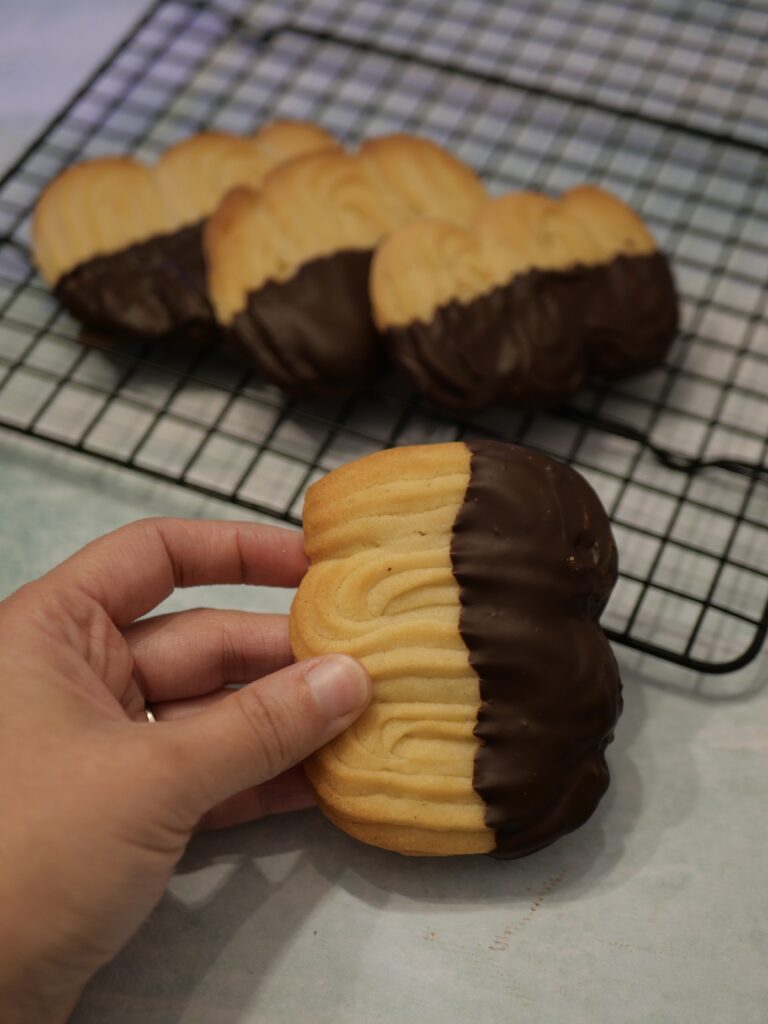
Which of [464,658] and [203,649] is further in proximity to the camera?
[203,649]

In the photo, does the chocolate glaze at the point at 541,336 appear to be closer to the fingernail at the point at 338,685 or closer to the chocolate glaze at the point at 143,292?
the chocolate glaze at the point at 143,292

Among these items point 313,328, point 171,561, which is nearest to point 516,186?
point 313,328

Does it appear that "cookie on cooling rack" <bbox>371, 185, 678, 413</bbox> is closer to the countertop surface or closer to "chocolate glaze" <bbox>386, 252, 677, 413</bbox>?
"chocolate glaze" <bbox>386, 252, 677, 413</bbox>

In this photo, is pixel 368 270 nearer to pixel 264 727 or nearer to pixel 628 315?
pixel 628 315

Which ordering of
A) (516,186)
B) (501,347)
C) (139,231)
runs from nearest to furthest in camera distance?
(501,347)
(139,231)
(516,186)

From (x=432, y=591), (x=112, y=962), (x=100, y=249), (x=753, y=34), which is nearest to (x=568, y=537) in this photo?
(x=432, y=591)

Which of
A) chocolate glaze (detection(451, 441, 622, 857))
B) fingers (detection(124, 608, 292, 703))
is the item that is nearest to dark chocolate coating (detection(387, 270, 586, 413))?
chocolate glaze (detection(451, 441, 622, 857))
